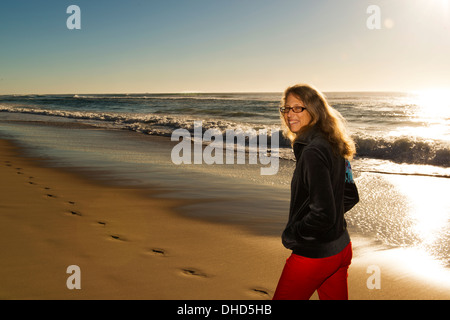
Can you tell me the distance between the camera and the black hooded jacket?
1.87 m

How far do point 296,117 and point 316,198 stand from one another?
1.85ft

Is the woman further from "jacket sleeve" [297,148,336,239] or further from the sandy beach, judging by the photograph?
the sandy beach

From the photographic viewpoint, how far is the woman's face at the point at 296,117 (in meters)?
2.19

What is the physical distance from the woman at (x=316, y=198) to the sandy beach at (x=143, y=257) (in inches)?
56.5

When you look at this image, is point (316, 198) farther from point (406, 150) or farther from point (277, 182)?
point (406, 150)

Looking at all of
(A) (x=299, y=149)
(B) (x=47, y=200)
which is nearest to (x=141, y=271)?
(A) (x=299, y=149)

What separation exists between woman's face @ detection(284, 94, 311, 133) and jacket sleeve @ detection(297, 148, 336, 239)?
36 cm

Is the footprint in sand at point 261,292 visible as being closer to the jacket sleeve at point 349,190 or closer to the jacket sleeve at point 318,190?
the jacket sleeve at point 349,190

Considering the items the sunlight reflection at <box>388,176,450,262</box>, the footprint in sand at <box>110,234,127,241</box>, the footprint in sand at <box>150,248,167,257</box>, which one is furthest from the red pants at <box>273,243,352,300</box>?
the sunlight reflection at <box>388,176,450,262</box>

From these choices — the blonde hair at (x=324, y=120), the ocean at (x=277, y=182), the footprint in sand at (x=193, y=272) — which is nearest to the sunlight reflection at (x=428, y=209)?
the ocean at (x=277, y=182)

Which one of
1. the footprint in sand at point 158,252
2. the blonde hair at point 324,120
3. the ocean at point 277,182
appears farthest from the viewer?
the ocean at point 277,182
